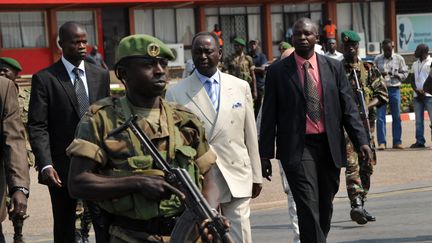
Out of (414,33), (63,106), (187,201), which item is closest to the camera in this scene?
(187,201)

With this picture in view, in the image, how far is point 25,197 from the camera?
263 inches

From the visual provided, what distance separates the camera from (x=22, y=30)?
Answer: 105ft

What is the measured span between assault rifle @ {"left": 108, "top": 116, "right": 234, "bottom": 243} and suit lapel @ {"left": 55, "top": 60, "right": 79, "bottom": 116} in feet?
12.8

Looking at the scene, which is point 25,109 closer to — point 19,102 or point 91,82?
point 19,102

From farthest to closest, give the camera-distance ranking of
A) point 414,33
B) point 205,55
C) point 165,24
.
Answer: point 414,33, point 165,24, point 205,55

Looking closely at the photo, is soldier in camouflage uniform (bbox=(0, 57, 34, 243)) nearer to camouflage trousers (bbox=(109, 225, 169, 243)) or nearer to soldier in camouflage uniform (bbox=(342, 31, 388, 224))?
soldier in camouflage uniform (bbox=(342, 31, 388, 224))

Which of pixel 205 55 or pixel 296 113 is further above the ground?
pixel 205 55

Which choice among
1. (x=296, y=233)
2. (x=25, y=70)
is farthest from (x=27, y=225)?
(x=25, y=70)

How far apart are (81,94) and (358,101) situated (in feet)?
11.6

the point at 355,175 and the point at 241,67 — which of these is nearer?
the point at 355,175

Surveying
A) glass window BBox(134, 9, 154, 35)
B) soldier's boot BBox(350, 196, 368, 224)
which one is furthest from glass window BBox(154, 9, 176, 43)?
soldier's boot BBox(350, 196, 368, 224)

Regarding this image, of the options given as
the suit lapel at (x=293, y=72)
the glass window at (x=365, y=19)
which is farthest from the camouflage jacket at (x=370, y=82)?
the glass window at (x=365, y=19)

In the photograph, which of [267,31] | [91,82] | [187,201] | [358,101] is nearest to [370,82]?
[358,101]

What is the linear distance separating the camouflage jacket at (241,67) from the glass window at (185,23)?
11.2m
